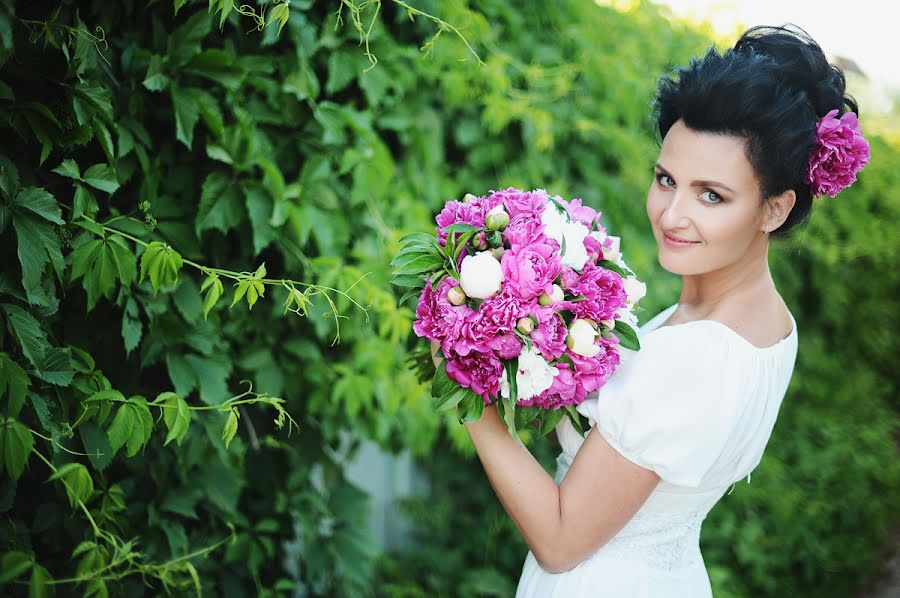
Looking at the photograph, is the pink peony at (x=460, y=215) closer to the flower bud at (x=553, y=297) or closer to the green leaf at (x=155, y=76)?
the flower bud at (x=553, y=297)

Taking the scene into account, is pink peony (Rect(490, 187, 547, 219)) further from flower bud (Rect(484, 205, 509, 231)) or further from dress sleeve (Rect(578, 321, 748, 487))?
dress sleeve (Rect(578, 321, 748, 487))

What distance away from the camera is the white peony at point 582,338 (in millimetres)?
1521

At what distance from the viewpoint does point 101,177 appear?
5.54ft

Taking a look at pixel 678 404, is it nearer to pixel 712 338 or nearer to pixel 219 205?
pixel 712 338

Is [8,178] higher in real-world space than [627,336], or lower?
higher

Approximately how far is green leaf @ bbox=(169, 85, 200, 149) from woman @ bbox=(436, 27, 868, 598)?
1.00m

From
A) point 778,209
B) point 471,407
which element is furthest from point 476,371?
point 778,209

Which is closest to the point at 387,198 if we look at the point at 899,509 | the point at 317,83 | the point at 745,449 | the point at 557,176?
the point at 317,83

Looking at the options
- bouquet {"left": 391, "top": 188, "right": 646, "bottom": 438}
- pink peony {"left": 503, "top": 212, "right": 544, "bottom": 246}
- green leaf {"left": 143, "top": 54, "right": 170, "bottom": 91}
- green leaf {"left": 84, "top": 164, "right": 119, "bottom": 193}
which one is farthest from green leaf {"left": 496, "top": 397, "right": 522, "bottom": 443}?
green leaf {"left": 143, "top": 54, "right": 170, "bottom": 91}

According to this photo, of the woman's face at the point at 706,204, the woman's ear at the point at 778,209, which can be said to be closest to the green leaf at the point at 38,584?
the woman's face at the point at 706,204

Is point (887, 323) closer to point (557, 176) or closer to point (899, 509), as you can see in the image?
point (899, 509)

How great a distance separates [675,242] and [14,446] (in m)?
1.32

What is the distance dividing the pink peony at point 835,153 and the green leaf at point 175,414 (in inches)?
54.9

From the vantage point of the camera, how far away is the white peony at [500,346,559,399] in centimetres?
152
